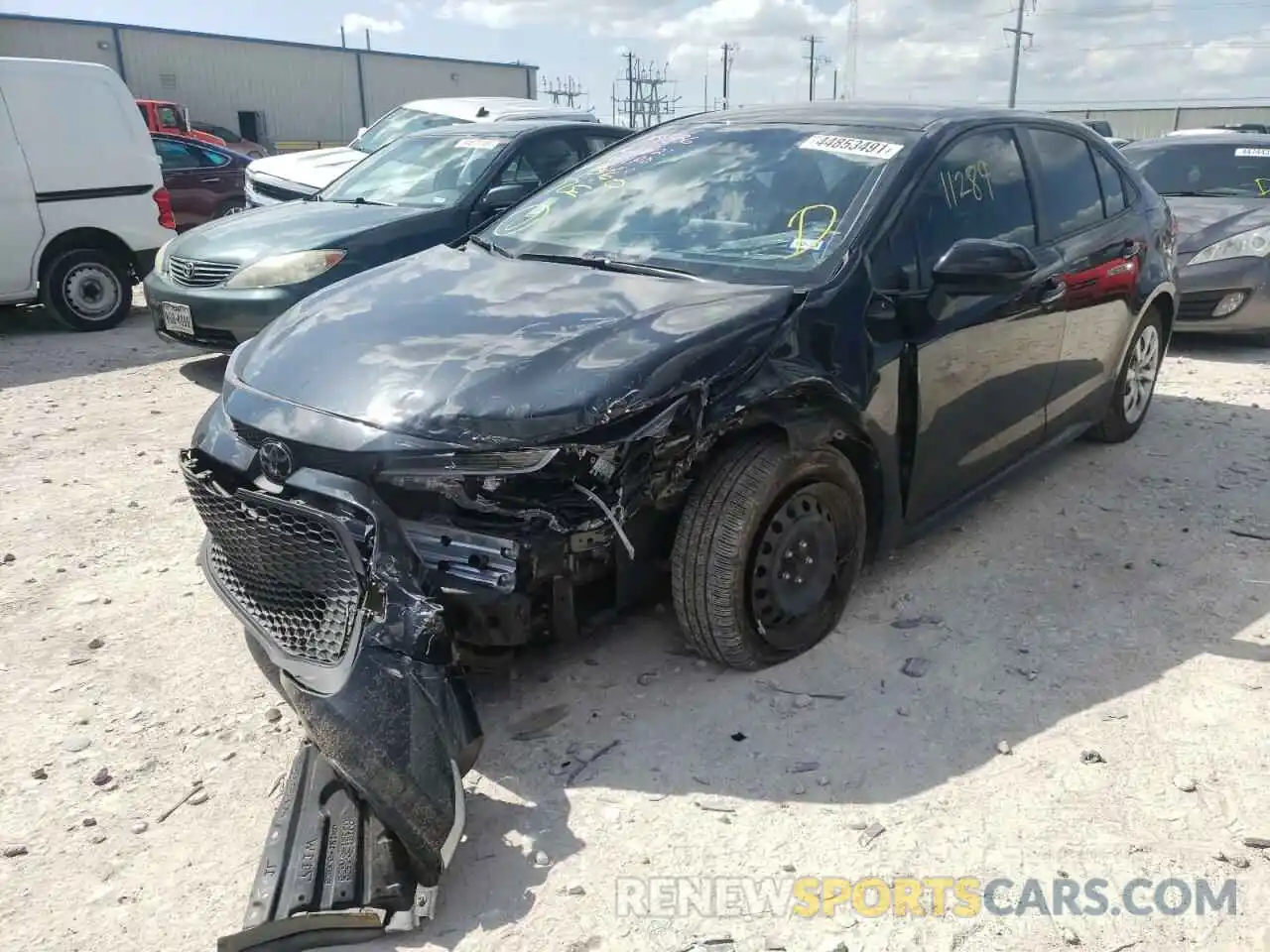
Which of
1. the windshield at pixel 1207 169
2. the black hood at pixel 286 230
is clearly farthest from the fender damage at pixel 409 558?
the windshield at pixel 1207 169

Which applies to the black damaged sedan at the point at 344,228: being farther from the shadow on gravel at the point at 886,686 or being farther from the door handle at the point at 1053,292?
the shadow on gravel at the point at 886,686

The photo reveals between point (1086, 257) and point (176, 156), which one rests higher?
point (176, 156)

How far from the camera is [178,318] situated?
19.5ft

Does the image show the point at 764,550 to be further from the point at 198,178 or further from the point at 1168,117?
the point at 1168,117

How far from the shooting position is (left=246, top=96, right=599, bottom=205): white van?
32.6 ft

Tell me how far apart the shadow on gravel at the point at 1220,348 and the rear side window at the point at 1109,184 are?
326cm

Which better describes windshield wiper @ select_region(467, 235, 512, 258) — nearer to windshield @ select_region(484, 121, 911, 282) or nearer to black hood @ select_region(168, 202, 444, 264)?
windshield @ select_region(484, 121, 911, 282)

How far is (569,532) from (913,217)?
5.38 ft

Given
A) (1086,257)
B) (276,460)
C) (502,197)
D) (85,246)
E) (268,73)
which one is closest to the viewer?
(276,460)

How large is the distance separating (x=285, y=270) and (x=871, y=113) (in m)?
3.59

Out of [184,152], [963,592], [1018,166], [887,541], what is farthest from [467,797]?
[184,152]

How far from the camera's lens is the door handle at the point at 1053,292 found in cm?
378

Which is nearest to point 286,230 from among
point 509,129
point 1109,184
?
point 509,129

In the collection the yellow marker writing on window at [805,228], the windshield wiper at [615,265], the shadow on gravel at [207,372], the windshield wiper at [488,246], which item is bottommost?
the shadow on gravel at [207,372]
